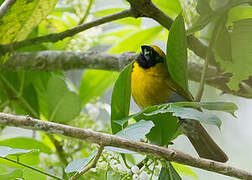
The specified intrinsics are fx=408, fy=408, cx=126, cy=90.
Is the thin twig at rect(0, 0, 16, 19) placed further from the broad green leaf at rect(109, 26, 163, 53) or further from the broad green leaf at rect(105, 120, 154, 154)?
the broad green leaf at rect(109, 26, 163, 53)

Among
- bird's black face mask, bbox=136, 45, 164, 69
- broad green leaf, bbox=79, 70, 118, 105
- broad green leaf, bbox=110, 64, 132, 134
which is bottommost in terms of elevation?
broad green leaf, bbox=79, 70, 118, 105

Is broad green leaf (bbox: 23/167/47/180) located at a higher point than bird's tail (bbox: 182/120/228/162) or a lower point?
higher

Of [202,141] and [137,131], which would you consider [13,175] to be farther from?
[202,141]

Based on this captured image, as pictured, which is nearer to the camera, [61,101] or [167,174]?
[167,174]

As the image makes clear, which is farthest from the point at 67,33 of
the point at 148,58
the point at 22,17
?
the point at 148,58

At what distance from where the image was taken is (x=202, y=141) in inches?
38.3

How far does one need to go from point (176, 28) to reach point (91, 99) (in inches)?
25.3

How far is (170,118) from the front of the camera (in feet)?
2.07

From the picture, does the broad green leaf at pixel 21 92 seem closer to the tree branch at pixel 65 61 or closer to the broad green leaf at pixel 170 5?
the tree branch at pixel 65 61

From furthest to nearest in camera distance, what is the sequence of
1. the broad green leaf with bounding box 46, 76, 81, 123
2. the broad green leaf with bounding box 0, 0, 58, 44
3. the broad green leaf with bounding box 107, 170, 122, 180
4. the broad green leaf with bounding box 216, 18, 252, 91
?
the broad green leaf with bounding box 46, 76, 81, 123
the broad green leaf with bounding box 0, 0, 58, 44
the broad green leaf with bounding box 216, 18, 252, 91
the broad green leaf with bounding box 107, 170, 122, 180

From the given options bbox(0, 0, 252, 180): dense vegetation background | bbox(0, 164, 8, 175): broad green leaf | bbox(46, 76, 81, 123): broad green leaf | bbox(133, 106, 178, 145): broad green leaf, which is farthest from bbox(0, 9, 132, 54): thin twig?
bbox(0, 164, 8, 175): broad green leaf

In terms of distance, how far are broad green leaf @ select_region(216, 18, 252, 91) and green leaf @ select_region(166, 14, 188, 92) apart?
136 millimetres

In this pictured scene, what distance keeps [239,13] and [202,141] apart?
343mm

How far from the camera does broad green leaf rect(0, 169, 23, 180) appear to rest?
560 mm
